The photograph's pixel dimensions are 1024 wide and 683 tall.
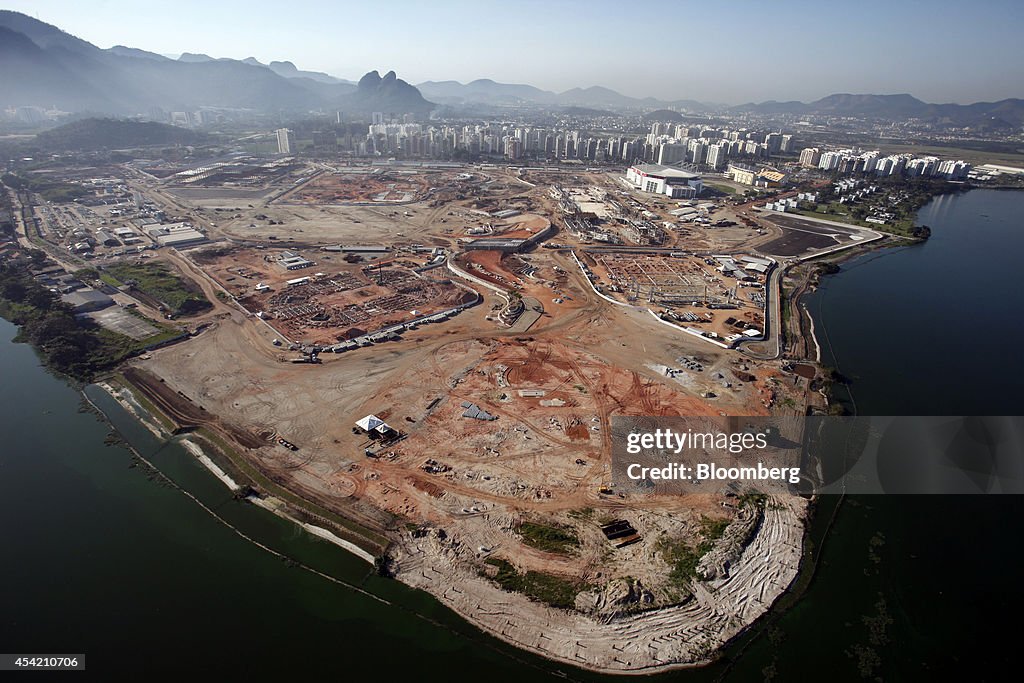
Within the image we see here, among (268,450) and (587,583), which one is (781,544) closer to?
(587,583)

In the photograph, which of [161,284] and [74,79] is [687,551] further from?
[74,79]

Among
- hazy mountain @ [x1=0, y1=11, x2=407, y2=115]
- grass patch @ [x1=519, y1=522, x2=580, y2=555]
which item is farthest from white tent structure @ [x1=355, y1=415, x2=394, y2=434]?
hazy mountain @ [x1=0, y1=11, x2=407, y2=115]

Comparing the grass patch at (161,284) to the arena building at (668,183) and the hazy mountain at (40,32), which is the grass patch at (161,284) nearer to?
the arena building at (668,183)

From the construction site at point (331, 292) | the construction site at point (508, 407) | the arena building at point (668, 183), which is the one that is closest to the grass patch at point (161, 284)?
the construction site at point (508, 407)

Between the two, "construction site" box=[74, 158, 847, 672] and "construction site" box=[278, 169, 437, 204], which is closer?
"construction site" box=[74, 158, 847, 672]

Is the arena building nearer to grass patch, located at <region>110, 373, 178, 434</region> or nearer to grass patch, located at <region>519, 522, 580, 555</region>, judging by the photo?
grass patch, located at <region>519, 522, 580, 555</region>

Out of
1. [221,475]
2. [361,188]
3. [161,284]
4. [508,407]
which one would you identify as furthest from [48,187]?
[508,407]
